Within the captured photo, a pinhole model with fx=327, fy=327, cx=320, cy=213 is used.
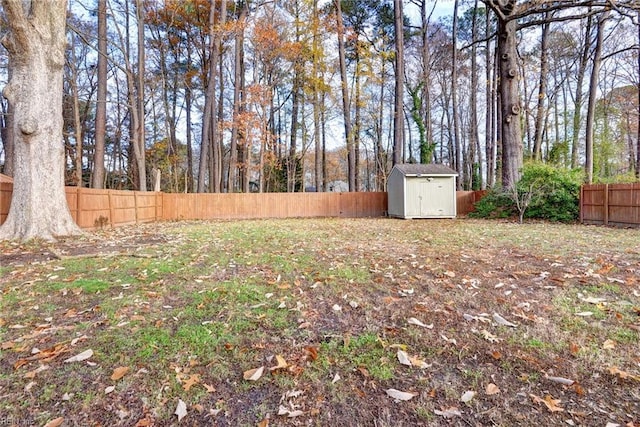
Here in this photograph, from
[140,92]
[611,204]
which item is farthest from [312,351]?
[140,92]

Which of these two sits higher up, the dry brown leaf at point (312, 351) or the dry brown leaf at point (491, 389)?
the dry brown leaf at point (312, 351)

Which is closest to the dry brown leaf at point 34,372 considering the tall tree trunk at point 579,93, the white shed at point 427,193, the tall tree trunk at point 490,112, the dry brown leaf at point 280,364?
the dry brown leaf at point 280,364

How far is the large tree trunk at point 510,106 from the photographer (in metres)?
10.6

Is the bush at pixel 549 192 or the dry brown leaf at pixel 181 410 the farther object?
the bush at pixel 549 192

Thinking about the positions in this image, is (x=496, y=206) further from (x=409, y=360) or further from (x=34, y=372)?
(x=34, y=372)

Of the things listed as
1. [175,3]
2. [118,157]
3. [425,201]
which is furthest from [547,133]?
[118,157]

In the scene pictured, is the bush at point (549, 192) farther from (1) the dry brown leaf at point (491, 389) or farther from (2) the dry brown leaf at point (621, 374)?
(1) the dry brown leaf at point (491, 389)

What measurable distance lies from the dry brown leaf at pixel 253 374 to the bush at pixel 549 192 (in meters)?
10.1

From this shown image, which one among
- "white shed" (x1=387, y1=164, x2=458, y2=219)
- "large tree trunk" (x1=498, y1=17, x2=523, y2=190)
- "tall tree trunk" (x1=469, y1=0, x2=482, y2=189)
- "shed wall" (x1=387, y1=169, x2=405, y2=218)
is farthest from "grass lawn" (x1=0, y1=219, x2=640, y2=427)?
"tall tree trunk" (x1=469, y1=0, x2=482, y2=189)

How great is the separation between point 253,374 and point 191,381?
0.32 meters

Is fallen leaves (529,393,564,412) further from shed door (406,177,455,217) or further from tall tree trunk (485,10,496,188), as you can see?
tall tree trunk (485,10,496,188)

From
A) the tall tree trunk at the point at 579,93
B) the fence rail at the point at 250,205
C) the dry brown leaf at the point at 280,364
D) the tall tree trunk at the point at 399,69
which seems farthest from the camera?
the tall tree trunk at the point at 579,93

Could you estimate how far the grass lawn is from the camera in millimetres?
1549

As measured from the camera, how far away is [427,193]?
507 inches
